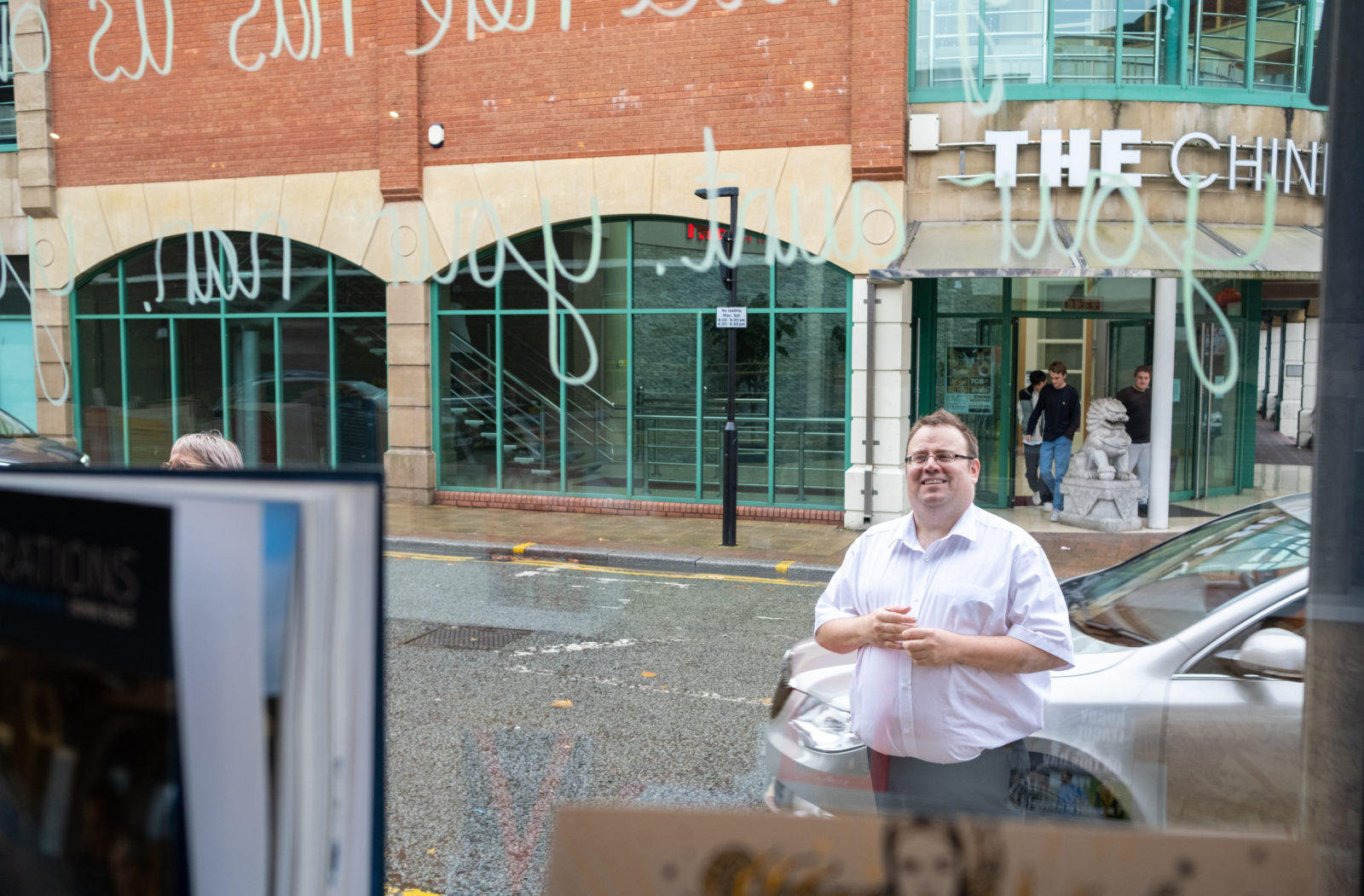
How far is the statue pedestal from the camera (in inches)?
513

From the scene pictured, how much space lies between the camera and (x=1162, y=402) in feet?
43.5

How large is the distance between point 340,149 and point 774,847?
50.5 feet

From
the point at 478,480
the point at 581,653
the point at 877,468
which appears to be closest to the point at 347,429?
the point at 478,480

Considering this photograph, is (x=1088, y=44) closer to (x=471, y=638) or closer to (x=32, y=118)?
(x=471, y=638)

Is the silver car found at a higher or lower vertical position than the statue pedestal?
higher

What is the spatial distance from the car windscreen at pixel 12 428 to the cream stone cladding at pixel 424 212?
321cm

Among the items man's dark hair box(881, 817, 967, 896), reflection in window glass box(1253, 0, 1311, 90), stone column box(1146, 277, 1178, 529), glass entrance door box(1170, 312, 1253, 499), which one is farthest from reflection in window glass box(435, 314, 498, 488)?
man's dark hair box(881, 817, 967, 896)

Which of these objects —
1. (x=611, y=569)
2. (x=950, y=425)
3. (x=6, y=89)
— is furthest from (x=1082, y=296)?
(x=6, y=89)

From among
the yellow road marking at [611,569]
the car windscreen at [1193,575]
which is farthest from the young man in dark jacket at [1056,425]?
the car windscreen at [1193,575]

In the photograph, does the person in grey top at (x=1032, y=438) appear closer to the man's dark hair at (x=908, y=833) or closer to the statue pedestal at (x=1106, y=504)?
the statue pedestal at (x=1106, y=504)

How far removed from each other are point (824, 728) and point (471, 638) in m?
4.32

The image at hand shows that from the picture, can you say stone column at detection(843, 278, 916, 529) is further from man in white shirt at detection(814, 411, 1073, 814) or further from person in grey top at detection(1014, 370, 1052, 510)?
man in white shirt at detection(814, 411, 1073, 814)

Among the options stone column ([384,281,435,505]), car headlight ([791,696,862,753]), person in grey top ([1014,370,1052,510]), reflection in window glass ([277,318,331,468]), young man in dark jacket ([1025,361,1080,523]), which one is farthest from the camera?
reflection in window glass ([277,318,331,468])

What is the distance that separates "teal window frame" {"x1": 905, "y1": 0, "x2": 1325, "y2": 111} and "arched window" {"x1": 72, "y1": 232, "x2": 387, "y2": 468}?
759cm
